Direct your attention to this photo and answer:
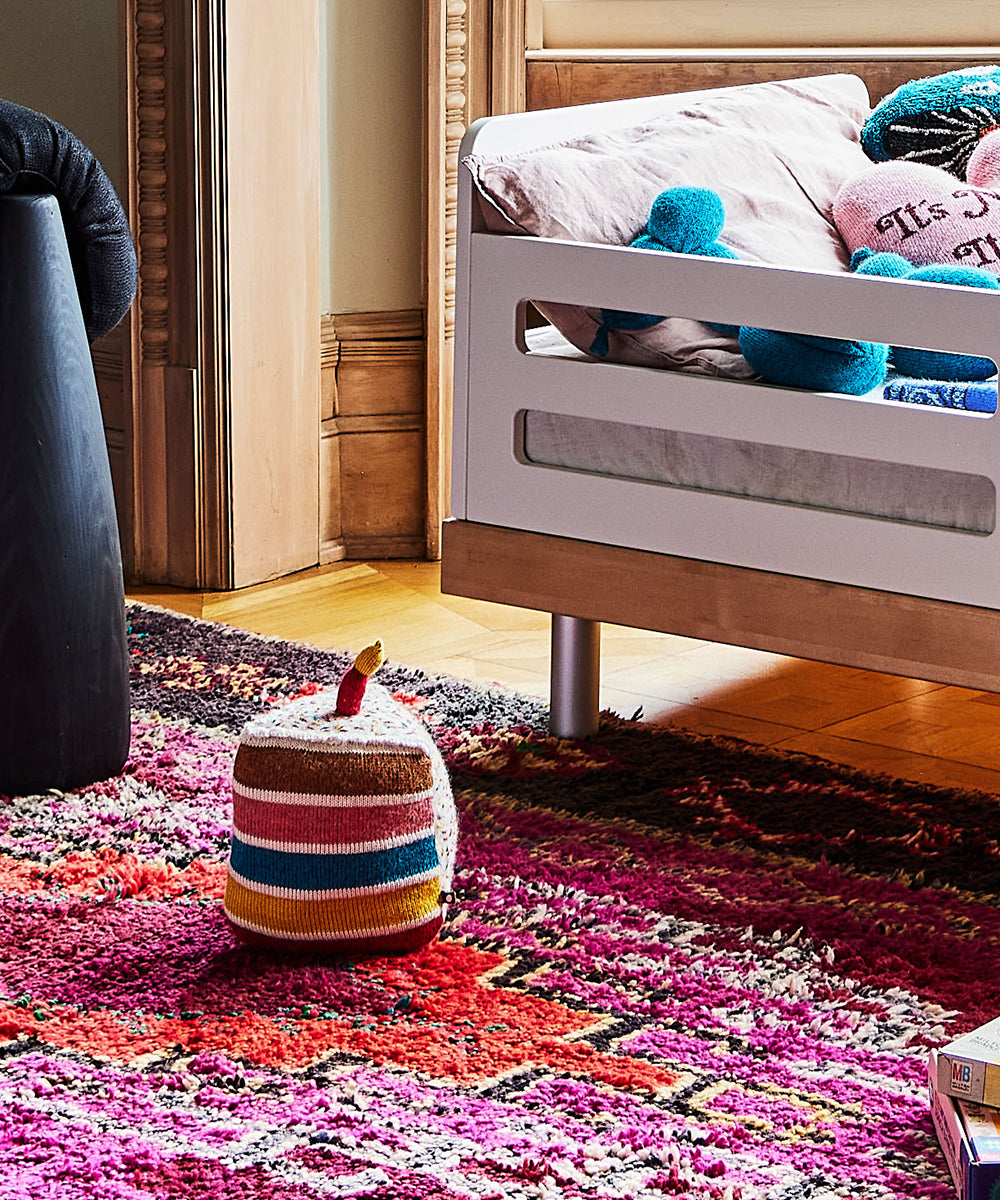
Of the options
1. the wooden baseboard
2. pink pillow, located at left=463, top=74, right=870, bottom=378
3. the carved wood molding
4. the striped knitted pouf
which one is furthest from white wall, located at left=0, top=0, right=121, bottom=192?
the striped knitted pouf

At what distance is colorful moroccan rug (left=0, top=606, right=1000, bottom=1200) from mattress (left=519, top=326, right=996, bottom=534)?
0.33 meters

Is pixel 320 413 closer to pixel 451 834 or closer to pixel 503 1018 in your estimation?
pixel 451 834

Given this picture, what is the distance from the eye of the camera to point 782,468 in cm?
163

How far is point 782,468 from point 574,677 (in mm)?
436

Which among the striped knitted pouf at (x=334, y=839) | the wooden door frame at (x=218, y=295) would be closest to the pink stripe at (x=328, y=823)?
the striped knitted pouf at (x=334, y=839)

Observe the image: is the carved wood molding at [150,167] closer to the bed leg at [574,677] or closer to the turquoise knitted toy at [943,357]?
the bed leg at [574,677]

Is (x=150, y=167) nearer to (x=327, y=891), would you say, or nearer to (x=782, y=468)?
(x=782, y=468)

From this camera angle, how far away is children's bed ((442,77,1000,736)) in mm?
1544

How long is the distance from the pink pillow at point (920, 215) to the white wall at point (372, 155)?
3.19 ft

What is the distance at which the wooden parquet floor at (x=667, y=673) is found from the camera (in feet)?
6.68

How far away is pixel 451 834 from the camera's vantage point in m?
1.48

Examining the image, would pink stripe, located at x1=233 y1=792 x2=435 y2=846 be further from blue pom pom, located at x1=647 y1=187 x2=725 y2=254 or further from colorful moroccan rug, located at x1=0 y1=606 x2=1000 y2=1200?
blue pom pom, located at x1=647 y1=187 x2=725 y2=254

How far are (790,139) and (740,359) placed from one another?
0.53 m

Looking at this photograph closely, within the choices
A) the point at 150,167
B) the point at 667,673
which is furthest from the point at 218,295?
the point at 667,673
